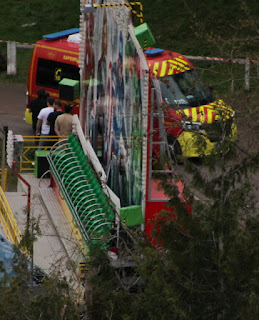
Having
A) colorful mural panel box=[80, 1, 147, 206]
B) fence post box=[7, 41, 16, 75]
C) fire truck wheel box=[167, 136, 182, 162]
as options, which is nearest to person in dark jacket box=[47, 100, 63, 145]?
colorful mural panel box=[80, 1, 147, 206]

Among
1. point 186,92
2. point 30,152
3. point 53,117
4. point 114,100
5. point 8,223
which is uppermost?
point 114,100

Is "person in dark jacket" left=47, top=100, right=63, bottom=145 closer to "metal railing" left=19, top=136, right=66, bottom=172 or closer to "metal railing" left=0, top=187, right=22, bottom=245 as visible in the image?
"metal railing" left=19, top=136, right=66, bottom=172

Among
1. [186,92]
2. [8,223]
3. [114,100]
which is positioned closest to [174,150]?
[114,100]

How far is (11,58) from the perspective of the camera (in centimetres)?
2823

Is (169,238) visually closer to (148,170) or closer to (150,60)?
(148,170)

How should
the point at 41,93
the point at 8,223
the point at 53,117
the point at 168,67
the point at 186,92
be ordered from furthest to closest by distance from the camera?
the point at 41,93 → the point at 186,92 → the point at 168,67 → the point at 53,117 → the point at 8,223

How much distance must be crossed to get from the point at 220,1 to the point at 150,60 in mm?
10799

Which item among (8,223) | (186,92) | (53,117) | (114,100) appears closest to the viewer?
(114,100)

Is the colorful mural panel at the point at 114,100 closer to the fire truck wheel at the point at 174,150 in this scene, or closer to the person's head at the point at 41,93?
the fire truck wheel at the point at 174,150

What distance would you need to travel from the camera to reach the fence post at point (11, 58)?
28.2 m

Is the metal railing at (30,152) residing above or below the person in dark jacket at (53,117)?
below

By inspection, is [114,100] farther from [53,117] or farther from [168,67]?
[168,67]

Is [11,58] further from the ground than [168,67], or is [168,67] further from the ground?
[168,67]

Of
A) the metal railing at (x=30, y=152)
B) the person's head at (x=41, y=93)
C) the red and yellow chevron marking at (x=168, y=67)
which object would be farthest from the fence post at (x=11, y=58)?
the red and yellow chevron marking at (x=168, y=67)
